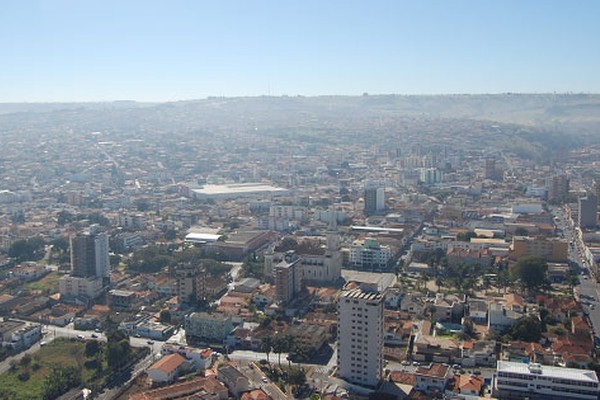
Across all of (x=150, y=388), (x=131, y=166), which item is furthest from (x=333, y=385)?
(x=131, y=166)

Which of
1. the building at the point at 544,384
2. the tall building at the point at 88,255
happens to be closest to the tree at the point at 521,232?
the building at the point at 544,384

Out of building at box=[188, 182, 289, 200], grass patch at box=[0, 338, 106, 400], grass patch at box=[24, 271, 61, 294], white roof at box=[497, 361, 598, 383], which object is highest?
building at box=[188, 182, 289, 200]

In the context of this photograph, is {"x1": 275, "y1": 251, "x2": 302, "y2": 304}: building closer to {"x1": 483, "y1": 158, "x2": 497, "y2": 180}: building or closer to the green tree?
the green tree

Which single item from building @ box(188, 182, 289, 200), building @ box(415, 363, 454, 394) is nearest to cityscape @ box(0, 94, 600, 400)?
building @ box(415, 363, 454, 394)

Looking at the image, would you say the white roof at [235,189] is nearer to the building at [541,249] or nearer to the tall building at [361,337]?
the building at [541,249]

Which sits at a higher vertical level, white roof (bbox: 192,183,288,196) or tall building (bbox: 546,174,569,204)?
tall building (bbox: 546,174,569,204)

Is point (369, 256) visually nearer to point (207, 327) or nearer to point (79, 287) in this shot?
point (207, 327)

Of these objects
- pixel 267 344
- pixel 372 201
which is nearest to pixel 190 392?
pixel 267 344
